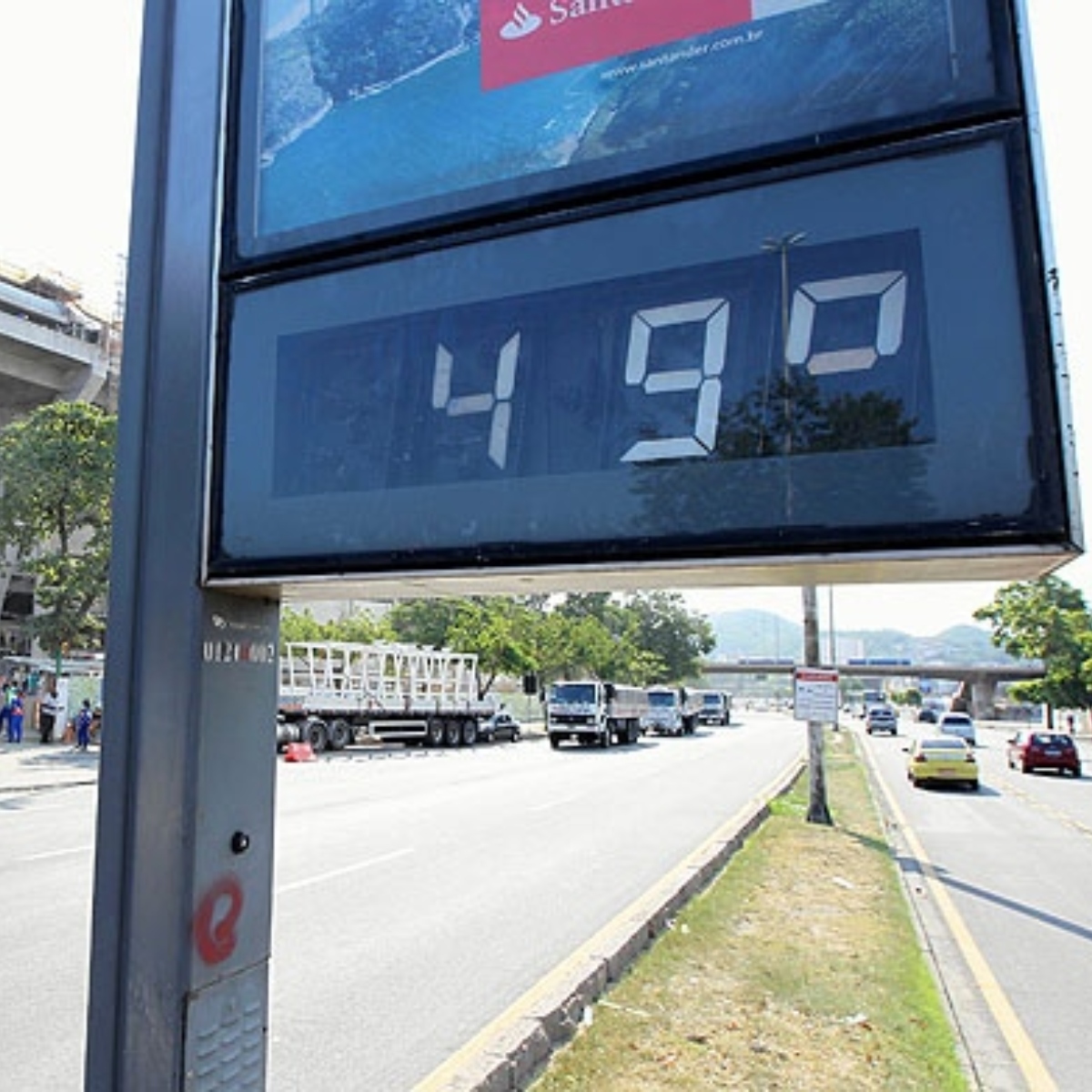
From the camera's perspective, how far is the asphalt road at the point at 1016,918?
5754 mm

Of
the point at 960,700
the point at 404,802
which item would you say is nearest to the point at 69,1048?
the point at 404,802

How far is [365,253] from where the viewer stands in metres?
2.07

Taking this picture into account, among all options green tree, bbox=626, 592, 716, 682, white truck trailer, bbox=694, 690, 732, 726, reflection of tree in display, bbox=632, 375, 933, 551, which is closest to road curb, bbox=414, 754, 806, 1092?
reflection of tree in display, bbox=632, 375, 933, 551

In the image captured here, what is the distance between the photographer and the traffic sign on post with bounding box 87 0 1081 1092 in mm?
1582

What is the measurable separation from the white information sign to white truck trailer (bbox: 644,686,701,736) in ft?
103

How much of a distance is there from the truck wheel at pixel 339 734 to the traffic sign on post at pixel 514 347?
2772 cm

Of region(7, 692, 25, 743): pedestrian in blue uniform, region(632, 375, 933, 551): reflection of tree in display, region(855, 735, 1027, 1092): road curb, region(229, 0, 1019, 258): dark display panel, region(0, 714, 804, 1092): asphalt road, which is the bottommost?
region(855, 735, 1027, 1092): road curb

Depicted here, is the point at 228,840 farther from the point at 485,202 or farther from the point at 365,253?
the point at 485,202

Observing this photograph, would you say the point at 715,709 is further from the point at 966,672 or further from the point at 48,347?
the point at 966,672

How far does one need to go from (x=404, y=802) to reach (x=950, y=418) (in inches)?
623

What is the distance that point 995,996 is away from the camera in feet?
22.1

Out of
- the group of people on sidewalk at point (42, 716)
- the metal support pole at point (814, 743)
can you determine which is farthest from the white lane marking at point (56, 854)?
the group of people on sidewalk at point (42, 716)

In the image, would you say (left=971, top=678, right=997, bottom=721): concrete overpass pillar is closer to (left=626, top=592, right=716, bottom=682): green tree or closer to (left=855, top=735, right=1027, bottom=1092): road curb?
(left=626, top=592, right=716, bottom=682): green tree

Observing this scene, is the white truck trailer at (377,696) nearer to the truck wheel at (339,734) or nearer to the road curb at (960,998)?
the truck wheel at (339,734)
